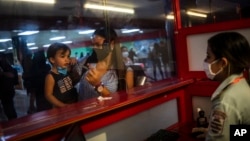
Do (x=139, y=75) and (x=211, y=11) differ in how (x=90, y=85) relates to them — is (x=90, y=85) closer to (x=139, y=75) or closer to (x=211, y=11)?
(x=139, y=75)

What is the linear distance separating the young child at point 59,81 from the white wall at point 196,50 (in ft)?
3.32

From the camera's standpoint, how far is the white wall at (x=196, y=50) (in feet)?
6.35

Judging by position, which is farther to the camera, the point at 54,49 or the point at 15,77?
the point at 15,77

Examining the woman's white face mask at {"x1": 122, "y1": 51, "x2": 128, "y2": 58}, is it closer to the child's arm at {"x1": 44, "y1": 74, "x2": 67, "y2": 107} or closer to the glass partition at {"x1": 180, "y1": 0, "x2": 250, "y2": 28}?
the glass partition at {"x1": 180, "y1": 0, "x2": 250, "y2": 28}

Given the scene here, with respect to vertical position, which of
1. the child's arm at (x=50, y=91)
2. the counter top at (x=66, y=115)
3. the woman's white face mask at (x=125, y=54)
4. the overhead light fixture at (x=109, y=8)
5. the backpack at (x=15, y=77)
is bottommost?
the counter top at (x=66, y=115)

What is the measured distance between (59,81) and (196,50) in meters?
1.14

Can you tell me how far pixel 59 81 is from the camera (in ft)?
5.34

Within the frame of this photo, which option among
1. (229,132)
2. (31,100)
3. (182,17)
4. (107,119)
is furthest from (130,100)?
(182,17)

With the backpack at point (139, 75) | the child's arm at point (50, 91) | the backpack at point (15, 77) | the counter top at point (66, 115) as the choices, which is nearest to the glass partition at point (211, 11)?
the backpack at point (139, 75)

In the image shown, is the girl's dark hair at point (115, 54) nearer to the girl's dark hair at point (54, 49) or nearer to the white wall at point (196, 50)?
the girl's dark hair at point (54, 49)

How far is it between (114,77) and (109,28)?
51 centimetres

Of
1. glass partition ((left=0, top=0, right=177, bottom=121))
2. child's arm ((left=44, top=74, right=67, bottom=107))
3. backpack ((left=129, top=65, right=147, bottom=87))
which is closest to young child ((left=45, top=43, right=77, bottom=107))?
child's arm ((left=44, top=74, right=67, bottom=107))

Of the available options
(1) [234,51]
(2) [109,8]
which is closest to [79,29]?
(2) [109,8]

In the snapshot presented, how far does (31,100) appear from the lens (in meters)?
1.83
